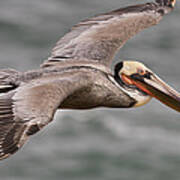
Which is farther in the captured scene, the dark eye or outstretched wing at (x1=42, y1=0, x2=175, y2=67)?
outstretched wing at (x1=42, y1=0, x2=175, y2=67)

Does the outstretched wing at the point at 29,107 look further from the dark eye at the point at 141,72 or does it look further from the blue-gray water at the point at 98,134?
the blue-gray water at the point at 98,134

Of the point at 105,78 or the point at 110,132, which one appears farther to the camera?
the point at 110,132

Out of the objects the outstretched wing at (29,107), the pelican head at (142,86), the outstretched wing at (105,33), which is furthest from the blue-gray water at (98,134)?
the outstretched wing at (29,107)

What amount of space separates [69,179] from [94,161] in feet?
2.33

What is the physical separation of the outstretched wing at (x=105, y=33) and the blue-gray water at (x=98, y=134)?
562 cm

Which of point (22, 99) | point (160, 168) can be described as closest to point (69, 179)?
point (160, 168)

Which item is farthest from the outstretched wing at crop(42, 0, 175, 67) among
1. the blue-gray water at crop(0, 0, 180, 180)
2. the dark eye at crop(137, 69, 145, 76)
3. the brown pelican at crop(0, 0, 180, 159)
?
the blue-gray water at crop(0, 0, 180, 180)

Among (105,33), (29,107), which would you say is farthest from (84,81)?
(105,33)

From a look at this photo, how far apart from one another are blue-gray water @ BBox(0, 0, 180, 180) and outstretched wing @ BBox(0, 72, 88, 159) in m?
7.59

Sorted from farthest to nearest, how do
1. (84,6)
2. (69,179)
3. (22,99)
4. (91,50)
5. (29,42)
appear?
1. (84,6)
2. (29,42)
3. (69,179)
4. (91,50)
5. (22,99)

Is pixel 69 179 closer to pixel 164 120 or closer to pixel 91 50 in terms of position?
pixel 164 120

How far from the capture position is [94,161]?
61.4 ft

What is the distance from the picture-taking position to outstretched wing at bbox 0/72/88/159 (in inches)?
381

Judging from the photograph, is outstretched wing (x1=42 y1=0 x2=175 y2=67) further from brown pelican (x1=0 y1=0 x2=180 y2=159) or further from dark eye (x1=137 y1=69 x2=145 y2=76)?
dark eye (x1=137 y1=69 x2=145 y2=76)
